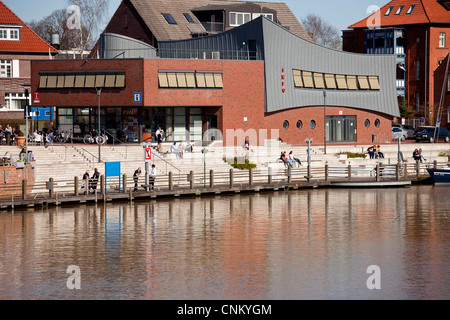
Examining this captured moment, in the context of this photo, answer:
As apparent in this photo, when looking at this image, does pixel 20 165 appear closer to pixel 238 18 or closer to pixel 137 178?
pixel 137 178

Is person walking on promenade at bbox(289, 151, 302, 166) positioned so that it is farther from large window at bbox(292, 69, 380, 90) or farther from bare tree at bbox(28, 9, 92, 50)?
bare tree at bbox(28, 9, 92, 50)

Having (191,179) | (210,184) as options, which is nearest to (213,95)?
(210,184)

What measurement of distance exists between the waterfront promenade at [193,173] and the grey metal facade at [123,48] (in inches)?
381

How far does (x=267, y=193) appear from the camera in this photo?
5466 cm

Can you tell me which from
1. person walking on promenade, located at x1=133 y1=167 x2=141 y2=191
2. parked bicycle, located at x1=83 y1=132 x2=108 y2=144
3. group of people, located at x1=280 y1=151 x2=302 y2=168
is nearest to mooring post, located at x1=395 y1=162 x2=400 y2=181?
group of people, located at x1=280 y1=151 x2=302 y2=168

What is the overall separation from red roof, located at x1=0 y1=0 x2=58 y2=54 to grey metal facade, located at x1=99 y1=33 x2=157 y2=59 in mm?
17979

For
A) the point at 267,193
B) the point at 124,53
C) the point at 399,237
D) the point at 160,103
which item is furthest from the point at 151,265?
the point at 124,53

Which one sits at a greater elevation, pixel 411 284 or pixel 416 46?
pixel 416 46

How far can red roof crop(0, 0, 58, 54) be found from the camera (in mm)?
83750

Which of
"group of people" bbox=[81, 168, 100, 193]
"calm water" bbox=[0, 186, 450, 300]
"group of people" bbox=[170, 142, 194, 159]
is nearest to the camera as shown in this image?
"calm water" bbox=[0, 186, 450, 300]
